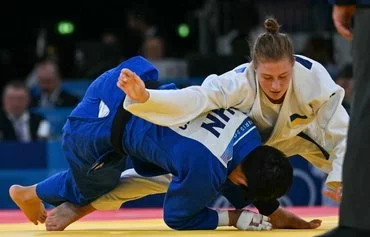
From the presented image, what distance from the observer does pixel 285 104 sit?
4453 mm

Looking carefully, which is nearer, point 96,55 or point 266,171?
point 266,171

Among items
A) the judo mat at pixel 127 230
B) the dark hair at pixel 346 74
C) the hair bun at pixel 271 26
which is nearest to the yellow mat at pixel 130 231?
the judo mat at pixel 127 230

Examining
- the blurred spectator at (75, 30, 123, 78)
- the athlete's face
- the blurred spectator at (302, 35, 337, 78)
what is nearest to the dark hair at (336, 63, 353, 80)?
the blurred spectator at (302, 35, 337, 78)

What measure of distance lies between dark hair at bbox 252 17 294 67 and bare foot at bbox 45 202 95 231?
107 centimetres

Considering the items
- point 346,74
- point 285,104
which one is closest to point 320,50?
point 346,74

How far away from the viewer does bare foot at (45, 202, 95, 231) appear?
464 centimetres

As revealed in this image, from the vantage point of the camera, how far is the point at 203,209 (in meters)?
4.37

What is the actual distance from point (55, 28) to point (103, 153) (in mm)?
7727

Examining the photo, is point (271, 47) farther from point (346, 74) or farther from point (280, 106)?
point (346, 74)

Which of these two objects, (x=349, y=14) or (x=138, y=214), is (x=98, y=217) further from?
(x=349, y=14)

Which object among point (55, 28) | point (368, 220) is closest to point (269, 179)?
point (368, 220)

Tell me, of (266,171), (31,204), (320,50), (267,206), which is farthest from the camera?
(320,50)

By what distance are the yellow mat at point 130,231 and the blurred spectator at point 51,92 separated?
4119 mm

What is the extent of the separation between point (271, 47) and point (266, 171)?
0.53 m
